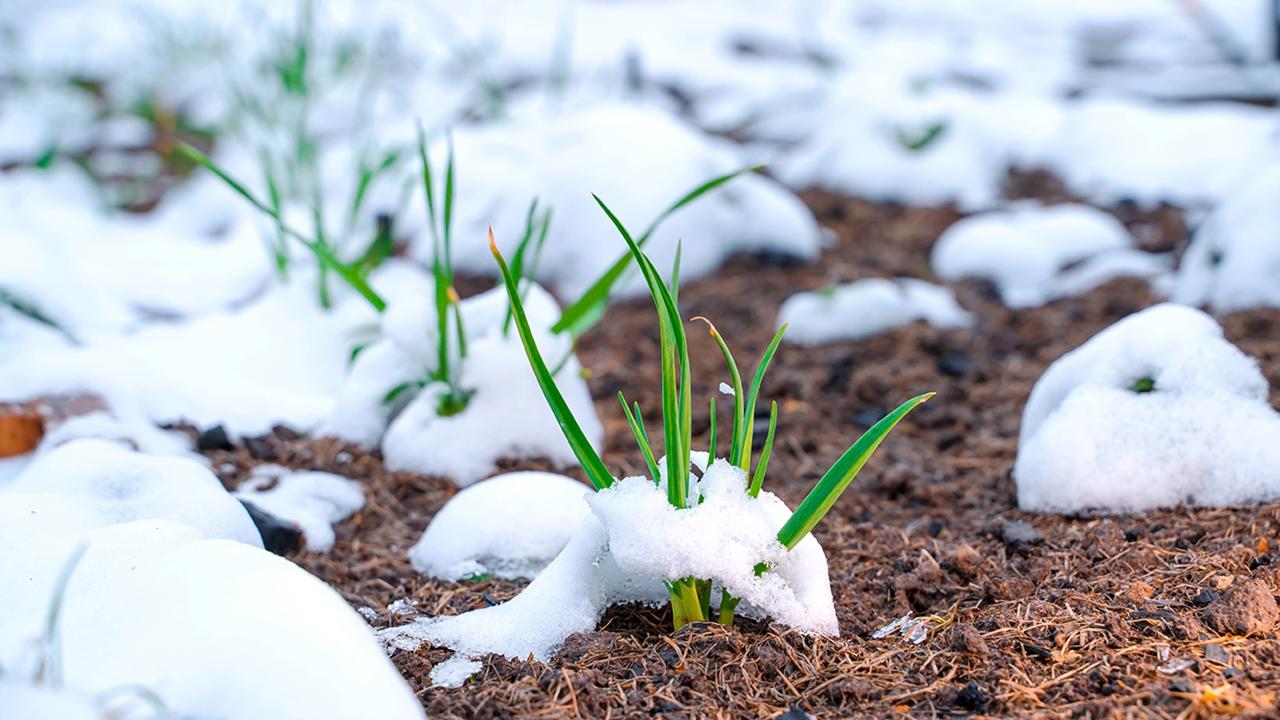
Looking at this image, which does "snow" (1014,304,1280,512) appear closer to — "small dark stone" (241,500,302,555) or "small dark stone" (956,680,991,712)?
"small dark stone" (956,680,991,712)

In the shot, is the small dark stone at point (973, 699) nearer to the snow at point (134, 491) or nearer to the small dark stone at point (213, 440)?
the snow at point (134, 491)

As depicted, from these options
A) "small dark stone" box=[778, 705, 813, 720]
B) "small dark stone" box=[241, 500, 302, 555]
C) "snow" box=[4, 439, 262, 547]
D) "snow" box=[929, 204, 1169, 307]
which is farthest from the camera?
"snow" box=[929, 204, 1169, 307]

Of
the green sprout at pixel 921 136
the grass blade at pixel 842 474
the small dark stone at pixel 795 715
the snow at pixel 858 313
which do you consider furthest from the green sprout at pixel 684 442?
the green sprout at pixel 921 136

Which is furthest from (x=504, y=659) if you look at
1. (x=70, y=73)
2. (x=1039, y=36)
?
(x=1039, y=36)

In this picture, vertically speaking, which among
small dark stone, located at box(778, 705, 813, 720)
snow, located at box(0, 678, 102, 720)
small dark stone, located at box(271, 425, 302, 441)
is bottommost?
small dark stone, located at box(271, 425, 302, 441)

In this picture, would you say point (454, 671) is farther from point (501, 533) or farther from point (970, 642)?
point (970, 642)

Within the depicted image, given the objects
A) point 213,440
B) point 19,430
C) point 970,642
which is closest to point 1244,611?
point 970,642

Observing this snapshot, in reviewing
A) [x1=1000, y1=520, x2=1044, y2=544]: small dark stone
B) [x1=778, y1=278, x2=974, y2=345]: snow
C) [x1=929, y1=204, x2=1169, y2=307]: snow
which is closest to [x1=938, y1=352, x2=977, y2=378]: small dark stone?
[x1=778, y1=278, x2=974, y2=345]: snow
